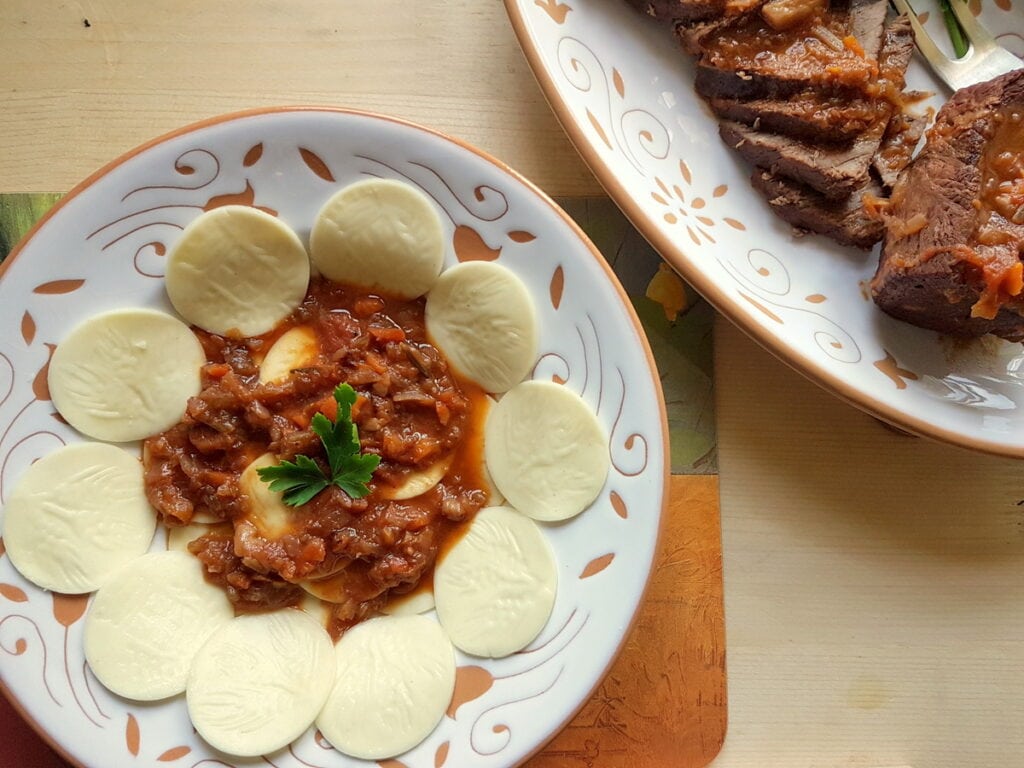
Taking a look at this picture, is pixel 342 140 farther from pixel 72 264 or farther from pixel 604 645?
pixel 604 645

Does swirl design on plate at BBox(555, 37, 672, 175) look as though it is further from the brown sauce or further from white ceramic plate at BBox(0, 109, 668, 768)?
the brown sauce

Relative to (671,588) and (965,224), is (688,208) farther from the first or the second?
(671,588)

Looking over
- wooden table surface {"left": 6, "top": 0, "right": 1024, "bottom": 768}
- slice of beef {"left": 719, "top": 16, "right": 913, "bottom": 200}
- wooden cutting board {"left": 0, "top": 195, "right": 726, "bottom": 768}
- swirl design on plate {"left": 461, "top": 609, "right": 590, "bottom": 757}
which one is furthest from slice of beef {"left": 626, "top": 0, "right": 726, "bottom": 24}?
swirl design on plate {"left": 461, "top": 609, "right": 590, "bottom": 757}

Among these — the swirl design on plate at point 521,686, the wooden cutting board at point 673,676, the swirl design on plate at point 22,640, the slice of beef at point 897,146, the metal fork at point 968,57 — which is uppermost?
the metal fork at point 968,57

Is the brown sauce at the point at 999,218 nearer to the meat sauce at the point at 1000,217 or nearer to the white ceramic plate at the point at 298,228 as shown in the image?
the meat sauce at the point at 1000,217

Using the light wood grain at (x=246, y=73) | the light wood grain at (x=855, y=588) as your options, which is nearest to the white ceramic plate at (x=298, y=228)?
the light wood grain at (x=246, y=73)

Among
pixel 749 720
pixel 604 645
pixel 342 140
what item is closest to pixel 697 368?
pixel 604 645

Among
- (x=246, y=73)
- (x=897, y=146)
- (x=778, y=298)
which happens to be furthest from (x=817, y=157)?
(x=246, y=73)
